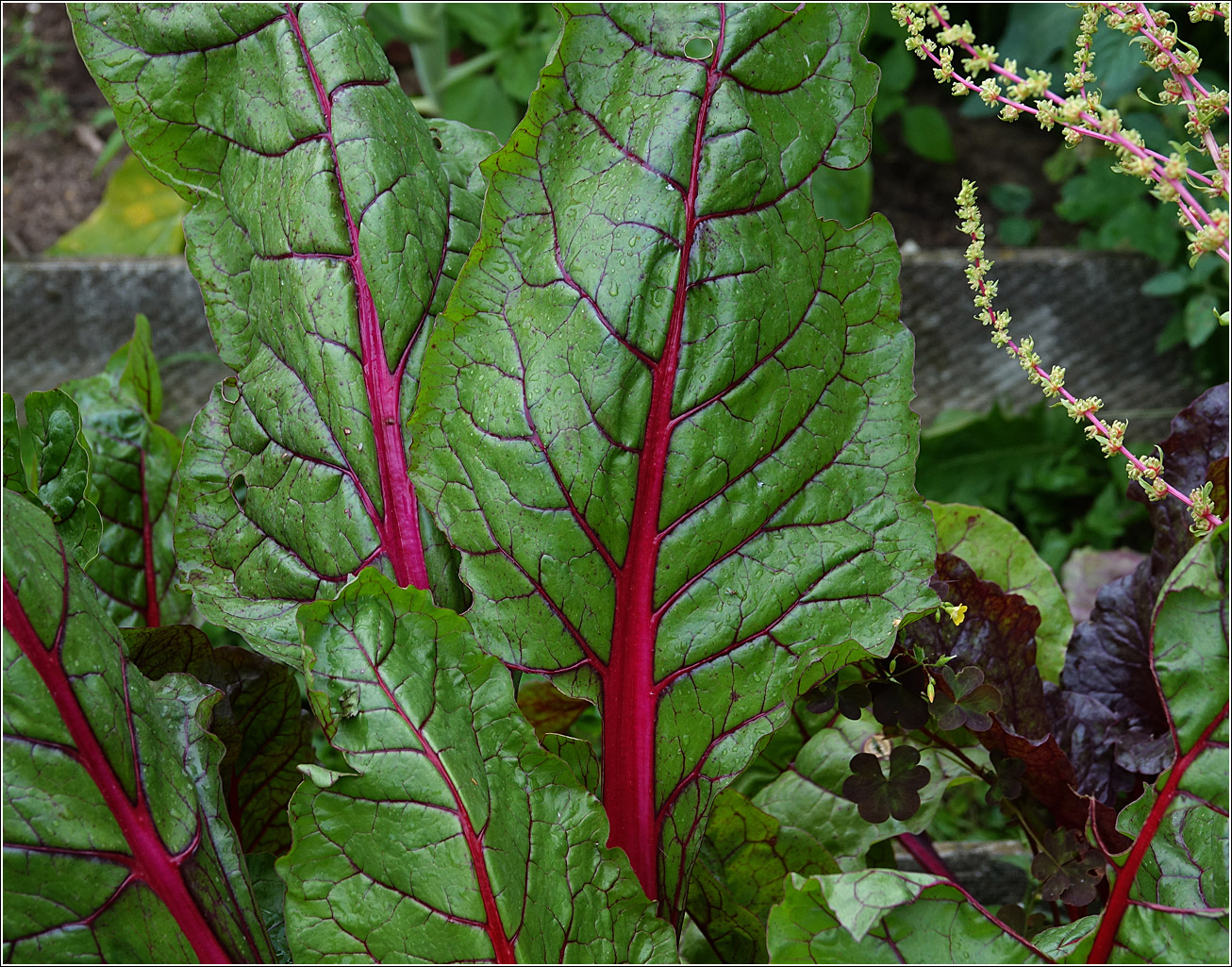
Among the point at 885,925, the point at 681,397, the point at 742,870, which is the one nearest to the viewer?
the point at 885,925

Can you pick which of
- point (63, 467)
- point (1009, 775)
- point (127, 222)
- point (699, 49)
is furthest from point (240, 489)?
point (127, 222)

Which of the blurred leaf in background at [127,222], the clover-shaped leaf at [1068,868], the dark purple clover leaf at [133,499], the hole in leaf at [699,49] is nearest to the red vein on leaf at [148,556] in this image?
the dark purple clover leaf at [133,499]

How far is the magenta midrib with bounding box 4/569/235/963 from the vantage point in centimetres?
55

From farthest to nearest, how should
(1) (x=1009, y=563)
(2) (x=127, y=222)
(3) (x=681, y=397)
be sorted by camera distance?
(2) (x=127, y=222) < (1) (x=1009, y=563) < (3) (x=681, y=397)

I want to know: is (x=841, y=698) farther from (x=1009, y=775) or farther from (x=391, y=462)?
(x=391, y=462)

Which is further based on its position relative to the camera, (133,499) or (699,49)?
(133,499)

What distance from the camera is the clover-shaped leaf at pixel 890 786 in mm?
768

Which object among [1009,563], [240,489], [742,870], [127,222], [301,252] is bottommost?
[742,870]

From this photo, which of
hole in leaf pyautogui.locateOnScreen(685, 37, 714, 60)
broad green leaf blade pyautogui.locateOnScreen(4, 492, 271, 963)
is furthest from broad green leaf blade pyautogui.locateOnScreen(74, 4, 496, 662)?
hole in leaf pyautogui.locateOnScreen(685, 37, 714, 60)

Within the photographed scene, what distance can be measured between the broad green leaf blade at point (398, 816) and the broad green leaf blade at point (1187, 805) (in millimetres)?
351

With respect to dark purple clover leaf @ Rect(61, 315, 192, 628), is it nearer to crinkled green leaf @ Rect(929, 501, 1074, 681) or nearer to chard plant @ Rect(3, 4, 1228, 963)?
chard plant @ Rect(3, 4, 1228, 963)

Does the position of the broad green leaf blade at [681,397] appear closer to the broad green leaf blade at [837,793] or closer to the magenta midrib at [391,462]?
the magenta midrib at [391,462]

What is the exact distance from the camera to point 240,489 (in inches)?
32.8

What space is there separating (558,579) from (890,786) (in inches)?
12.3
